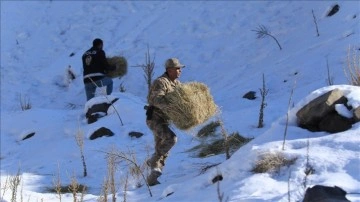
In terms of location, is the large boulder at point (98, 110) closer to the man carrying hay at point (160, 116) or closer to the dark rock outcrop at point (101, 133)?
the dark rock outcrop at point (101, 133)

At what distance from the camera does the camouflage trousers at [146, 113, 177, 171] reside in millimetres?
6441

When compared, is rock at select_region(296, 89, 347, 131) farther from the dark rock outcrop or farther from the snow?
the dark rock outcrop

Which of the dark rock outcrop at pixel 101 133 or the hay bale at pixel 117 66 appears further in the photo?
the hay bale at pixel 117 66

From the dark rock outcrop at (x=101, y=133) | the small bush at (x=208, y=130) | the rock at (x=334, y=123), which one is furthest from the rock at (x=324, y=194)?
the dark rock outcrop at (x=101, y=133)

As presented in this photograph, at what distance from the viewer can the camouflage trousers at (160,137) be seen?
644 centimetres

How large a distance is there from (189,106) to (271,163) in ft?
4.06

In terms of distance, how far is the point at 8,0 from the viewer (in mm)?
16297

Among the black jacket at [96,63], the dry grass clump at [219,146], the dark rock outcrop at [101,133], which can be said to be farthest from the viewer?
the black jacket at [96,63]

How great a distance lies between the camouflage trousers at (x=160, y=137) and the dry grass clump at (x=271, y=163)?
68.6 inches

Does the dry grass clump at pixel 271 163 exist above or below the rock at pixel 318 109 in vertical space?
below

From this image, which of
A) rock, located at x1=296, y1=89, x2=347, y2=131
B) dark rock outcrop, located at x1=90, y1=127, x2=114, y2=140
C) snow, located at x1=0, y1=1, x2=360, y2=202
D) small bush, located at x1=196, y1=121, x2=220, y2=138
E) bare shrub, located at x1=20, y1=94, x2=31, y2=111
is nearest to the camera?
snow, located at x1=0, y1=1, x2=360, y2=202

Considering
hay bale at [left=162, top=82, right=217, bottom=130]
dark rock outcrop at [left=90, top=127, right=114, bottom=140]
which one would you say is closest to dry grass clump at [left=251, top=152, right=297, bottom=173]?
hay bale at [left=162, top=82, right=217, bottom=130]

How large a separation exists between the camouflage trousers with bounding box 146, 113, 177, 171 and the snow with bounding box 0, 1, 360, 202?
192mm

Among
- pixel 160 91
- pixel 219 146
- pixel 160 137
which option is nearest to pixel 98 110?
pixel 219 146
